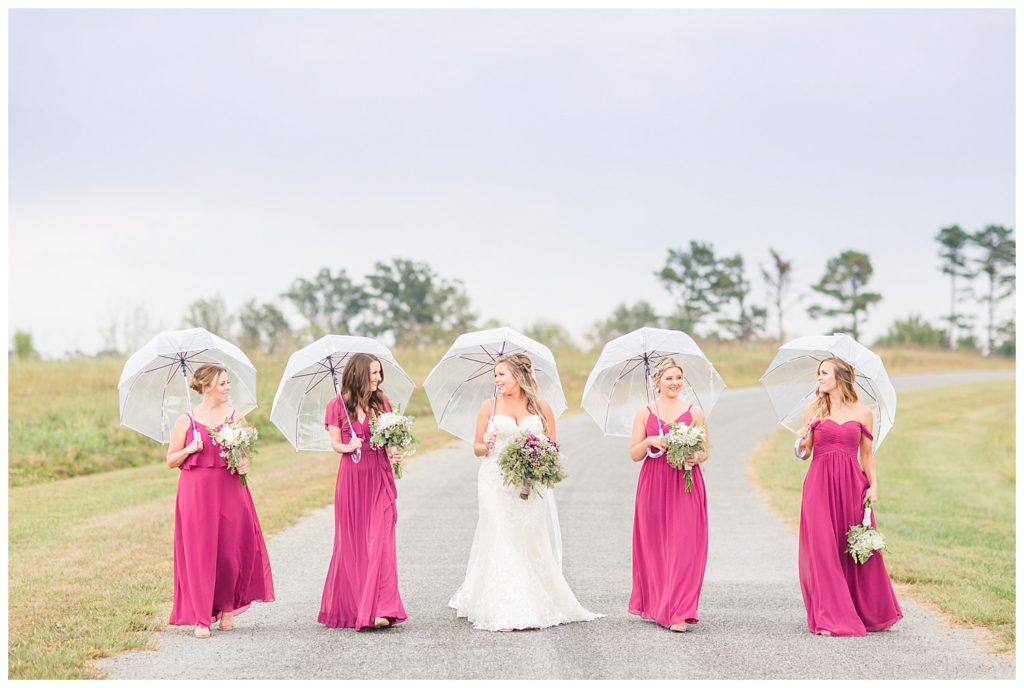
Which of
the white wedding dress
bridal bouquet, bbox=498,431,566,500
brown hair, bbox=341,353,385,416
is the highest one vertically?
brown hair, bbox=341,353,385,416

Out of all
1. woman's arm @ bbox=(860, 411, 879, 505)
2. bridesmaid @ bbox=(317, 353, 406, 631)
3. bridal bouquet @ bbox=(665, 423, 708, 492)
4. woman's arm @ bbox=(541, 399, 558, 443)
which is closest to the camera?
bridesmaid @ bbox=(317, 353, 406, 631)

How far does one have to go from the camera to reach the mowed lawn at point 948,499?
11219 mm

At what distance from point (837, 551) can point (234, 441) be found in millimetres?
5078

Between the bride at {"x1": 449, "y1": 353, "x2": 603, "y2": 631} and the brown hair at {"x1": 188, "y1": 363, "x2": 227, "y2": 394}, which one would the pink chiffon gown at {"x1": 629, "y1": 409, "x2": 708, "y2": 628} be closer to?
the bride at {"x1": 449, "y1": 353, "x2": 603, "y2": 631}

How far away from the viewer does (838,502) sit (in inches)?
379

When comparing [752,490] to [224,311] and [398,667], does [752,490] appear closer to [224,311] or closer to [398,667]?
[398,667]

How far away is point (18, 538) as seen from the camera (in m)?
15.3

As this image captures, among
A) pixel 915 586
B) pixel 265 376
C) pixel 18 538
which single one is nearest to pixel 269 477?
pixel 18 538

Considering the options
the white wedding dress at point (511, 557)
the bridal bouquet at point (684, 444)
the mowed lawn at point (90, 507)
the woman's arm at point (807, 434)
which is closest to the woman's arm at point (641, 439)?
the bridal bouquet at point (684, 444)

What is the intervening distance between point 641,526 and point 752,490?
1094 cm

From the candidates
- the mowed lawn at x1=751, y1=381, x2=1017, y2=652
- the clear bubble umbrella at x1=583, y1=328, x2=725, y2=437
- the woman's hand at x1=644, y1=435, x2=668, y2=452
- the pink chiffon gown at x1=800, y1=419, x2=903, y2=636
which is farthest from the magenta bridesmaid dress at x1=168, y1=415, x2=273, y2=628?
the mowed lawn at x1=751, y1=381, x2=1017, y2=652

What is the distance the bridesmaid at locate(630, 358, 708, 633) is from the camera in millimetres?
9508

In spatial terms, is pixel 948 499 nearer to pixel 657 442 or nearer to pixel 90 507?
pixel 657 442

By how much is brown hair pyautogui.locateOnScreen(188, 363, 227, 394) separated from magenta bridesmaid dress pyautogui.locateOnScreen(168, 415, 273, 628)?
13.5 inches
